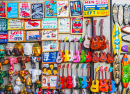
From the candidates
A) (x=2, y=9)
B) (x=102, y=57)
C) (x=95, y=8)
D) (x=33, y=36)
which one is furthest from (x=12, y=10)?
(x=102, y=57)

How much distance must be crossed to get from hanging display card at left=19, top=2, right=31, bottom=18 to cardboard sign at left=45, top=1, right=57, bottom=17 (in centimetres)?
33

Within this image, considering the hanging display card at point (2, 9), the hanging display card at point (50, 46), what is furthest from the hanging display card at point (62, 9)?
the hanging display card at point (2, 9)

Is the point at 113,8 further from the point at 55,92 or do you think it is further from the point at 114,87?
the point at 55,92

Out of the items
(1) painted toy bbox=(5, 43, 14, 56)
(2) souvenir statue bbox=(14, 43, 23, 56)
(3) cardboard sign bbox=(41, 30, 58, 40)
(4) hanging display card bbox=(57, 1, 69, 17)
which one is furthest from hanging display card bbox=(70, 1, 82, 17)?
(1) painted toy bbox=(5, 43, 14, 56)

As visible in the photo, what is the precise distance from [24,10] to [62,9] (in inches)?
27.3

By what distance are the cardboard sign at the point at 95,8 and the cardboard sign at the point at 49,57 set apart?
2.97ft

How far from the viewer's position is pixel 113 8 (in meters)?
3.06

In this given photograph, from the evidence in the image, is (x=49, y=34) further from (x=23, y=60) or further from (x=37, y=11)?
(x=23, y=60)

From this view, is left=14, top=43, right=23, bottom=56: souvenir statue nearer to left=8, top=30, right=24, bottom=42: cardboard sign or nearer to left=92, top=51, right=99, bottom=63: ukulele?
left=8, top=30, right=24, bottom=42: cardboard sign

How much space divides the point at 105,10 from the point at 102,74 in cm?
113

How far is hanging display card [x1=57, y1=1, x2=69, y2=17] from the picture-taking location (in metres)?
3.08

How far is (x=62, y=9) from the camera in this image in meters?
3.09

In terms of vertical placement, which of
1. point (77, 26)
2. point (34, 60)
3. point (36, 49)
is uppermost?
point (77, 26)

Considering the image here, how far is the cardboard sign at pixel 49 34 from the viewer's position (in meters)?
3.08
